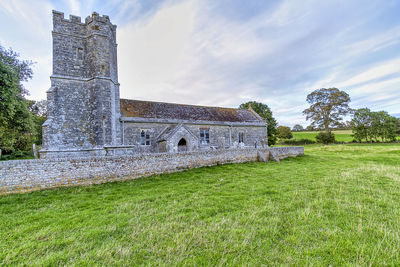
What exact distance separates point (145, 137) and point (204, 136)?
6.64 meters

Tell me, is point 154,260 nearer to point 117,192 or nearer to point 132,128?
point 117,192

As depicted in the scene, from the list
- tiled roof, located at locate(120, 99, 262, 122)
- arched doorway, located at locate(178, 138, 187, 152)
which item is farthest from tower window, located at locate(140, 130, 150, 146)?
arched doorway, located at locate(178, 138, 187, 152)

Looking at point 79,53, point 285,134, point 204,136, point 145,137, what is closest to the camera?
point 79,53

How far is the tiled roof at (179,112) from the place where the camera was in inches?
684

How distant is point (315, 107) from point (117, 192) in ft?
150

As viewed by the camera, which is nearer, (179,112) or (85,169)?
(85,169)

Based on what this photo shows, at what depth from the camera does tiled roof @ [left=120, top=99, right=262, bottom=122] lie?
684 inches

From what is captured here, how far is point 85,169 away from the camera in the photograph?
330 inches

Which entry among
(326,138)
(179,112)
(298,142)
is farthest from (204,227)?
(298,142)

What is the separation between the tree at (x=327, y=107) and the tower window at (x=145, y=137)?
39.4 meters

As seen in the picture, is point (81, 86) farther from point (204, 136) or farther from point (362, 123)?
point (362, 123)

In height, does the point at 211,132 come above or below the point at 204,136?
above

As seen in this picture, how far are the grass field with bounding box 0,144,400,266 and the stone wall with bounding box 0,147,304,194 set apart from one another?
73cm

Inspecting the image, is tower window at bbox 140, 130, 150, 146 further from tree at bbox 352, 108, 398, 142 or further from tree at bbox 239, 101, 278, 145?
tree at bbox 352, 108, 398, 142
